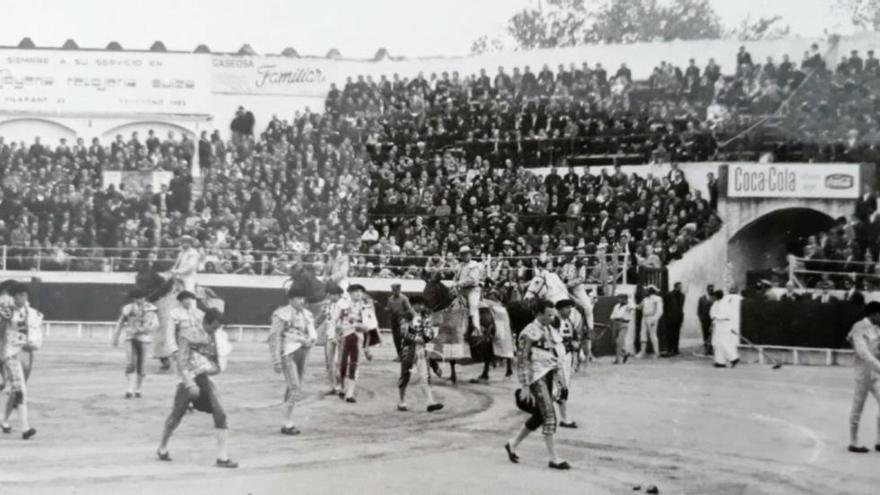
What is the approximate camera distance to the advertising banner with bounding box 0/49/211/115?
14.6m

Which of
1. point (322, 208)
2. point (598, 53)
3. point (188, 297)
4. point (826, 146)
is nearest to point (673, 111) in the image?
point (598, 53)

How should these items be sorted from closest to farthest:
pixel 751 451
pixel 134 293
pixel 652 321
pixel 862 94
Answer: pixel 751 451, pixel 134 293, pixel 862 94, pixel 652 321

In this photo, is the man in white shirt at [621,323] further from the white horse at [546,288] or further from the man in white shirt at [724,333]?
the white horse at [546,288]

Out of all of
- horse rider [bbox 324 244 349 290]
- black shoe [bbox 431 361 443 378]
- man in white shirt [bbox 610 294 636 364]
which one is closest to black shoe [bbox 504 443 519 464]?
horse rider [bbox 324 244 349 290]

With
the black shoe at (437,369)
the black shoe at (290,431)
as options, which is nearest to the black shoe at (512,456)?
the black shoe at (290,431)

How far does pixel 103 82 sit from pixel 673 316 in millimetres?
9280

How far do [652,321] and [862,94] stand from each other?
4.52m

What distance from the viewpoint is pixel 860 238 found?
15875 mm

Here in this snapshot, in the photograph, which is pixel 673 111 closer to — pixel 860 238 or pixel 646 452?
pixel 860 238

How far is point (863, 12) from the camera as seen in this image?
15438 millimetres

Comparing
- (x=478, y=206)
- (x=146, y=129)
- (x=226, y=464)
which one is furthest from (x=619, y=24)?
(x=226, y=464)

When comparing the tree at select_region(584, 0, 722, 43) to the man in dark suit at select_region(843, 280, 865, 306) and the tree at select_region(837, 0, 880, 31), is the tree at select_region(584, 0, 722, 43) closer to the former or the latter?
the tree at select_region(837, 0, 880, 31)

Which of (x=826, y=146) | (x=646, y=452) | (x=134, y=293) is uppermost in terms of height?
(x=826, y=146)

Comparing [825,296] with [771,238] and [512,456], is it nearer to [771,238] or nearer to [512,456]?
[771,238]
